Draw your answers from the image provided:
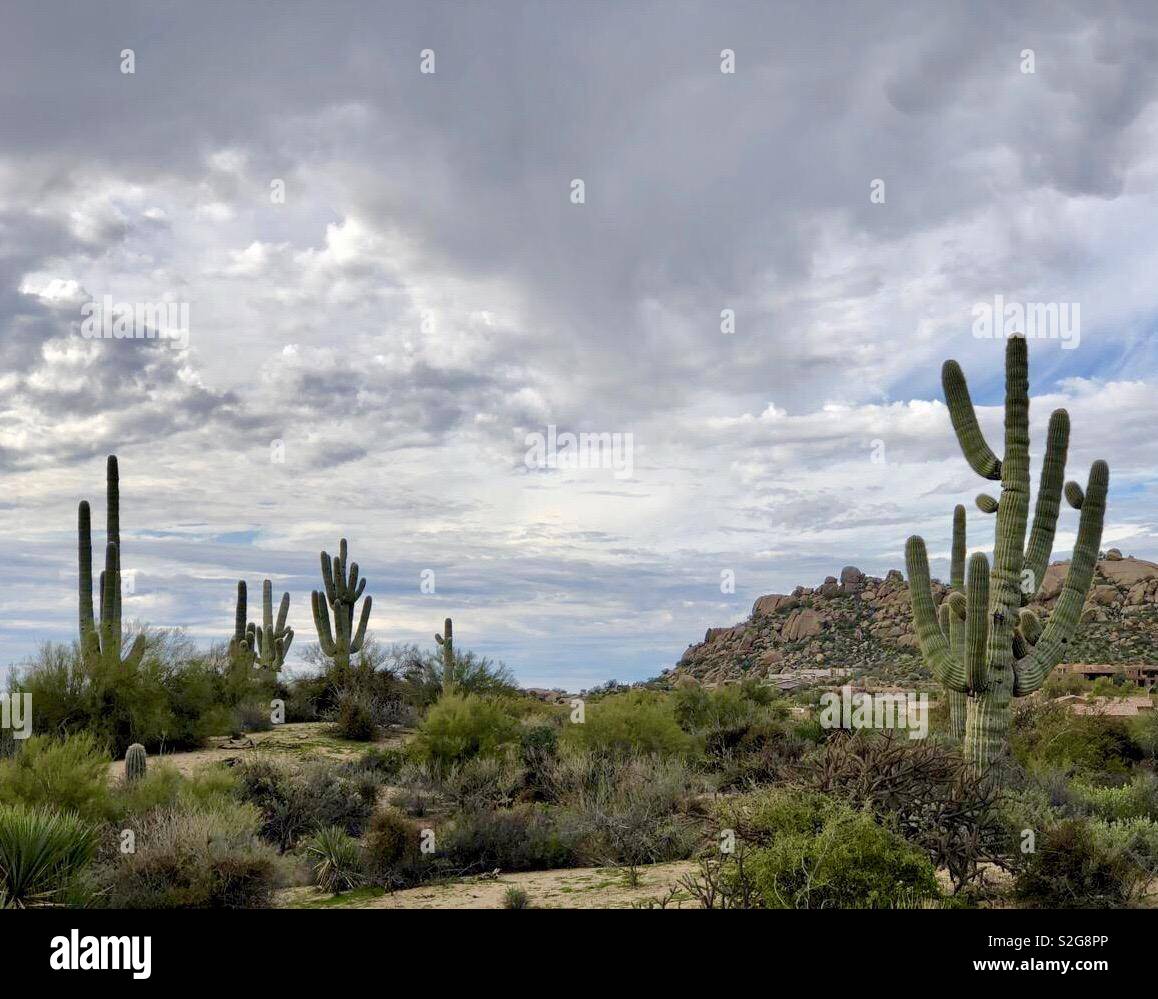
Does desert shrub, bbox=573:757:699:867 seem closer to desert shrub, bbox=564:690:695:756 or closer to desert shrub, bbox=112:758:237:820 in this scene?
desert shrub, bbox=564:690:695:756

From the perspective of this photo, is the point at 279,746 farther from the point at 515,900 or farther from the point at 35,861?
the point at 515,900

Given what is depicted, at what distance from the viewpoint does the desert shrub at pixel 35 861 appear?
8.88 m

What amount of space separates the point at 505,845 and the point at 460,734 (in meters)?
6.65

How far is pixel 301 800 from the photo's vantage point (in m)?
13.8

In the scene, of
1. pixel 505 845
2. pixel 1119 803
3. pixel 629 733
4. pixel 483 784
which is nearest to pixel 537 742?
pixel 629 733

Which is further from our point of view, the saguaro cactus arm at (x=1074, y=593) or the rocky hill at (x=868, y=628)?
the rocky hill at (x=868, y=628)

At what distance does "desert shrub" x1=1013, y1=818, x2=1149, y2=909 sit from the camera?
353 inches

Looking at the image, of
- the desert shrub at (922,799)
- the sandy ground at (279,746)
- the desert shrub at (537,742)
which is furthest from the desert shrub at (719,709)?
the desert shrub at (922,799)

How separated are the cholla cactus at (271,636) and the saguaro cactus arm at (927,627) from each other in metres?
21.3

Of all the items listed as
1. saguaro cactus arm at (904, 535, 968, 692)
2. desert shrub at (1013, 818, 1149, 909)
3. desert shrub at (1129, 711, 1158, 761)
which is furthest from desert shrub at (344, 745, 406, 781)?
desert shrub at (1129, 711, 1158, 761)

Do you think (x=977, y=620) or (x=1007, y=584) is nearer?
(x=977, y=620)

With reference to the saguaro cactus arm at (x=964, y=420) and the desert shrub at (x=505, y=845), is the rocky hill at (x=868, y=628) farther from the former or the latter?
the desert shrub at (x=505, y=845)
